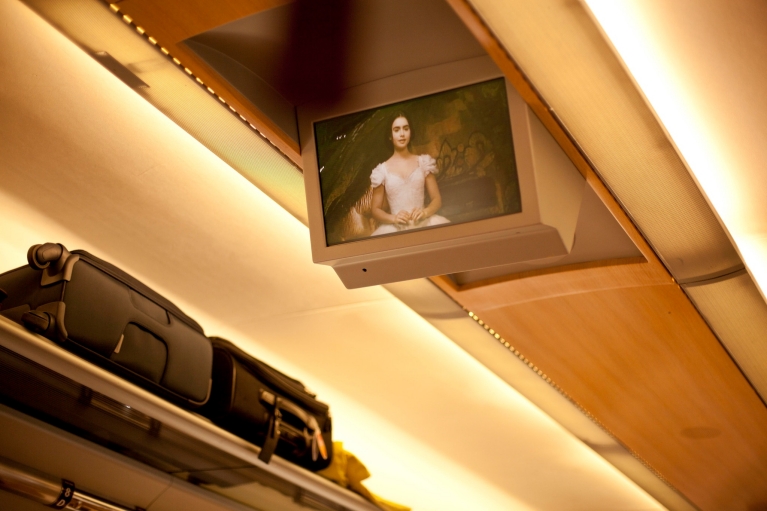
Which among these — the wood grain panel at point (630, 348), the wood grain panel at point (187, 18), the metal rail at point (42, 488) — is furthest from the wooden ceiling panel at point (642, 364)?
the metal rail at point (42, 488)

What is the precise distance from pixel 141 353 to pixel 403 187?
98cm

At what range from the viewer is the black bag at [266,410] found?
8.53 ft

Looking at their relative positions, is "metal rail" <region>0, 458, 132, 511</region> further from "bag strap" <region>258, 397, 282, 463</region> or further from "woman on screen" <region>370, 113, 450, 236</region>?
"woman on screen" <region>370, 113, 450, 236</region>

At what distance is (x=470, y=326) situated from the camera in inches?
124

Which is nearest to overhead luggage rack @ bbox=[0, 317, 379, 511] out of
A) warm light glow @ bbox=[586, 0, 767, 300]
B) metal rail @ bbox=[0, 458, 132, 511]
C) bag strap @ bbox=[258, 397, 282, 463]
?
bag strap @ bbox=[258, 397, 282, 463]

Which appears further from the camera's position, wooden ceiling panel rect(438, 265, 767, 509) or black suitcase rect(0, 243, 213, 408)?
wooden ceiling panel rect(438, 265, 767, 509)

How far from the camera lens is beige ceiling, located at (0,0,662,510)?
2.19m

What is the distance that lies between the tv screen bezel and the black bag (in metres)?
1.00

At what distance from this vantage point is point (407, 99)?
5.91 feet

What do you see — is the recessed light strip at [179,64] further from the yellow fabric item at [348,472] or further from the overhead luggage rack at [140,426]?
the yellow fabric item at [348,472]

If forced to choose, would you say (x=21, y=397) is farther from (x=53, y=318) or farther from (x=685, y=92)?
(x=685, y=92)

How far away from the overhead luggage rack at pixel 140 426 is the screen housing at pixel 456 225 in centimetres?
71

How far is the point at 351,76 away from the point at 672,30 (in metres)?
0.86

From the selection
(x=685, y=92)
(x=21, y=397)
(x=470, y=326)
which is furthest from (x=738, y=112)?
(x=21, y=397)
